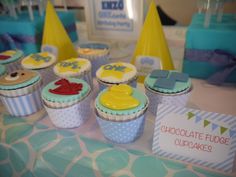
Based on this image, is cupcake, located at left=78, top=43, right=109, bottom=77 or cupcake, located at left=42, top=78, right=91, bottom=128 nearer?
cupcake, located at left=42, top=78, right=91, bottom=128

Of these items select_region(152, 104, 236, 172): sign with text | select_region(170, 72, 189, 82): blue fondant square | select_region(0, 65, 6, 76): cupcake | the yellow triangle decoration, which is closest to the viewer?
select_region(152, 104, 236, 172): sign with text

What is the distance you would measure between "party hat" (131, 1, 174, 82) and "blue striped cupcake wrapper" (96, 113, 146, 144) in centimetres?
23

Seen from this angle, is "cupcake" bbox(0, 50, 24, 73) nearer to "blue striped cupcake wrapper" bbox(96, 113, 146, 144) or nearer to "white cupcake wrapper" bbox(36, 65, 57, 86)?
"white cupcake wrapper" bbox(36, 65, 57, 86)

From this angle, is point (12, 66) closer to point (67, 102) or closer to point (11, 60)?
point (11, 60)

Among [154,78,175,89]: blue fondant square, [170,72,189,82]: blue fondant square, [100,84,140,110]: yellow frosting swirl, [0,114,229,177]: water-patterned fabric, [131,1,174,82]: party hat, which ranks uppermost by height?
[131,1,174,82]: party hat

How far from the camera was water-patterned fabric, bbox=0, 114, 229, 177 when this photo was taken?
1.44 feet

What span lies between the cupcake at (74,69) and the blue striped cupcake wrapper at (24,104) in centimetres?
7

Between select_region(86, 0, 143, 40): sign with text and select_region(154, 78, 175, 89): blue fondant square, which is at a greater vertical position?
select_region(86, 0, 143, 40): sign with text

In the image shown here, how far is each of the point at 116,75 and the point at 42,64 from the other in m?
0.22

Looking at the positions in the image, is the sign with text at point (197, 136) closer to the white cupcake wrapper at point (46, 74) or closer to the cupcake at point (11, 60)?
the white cupcake wrapper at point (46, 74)

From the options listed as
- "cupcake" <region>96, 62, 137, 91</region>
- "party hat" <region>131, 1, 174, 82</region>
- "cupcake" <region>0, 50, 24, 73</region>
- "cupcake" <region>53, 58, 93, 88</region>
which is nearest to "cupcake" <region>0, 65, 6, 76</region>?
"cupcake" <region>0, 50, 24, 73</region>

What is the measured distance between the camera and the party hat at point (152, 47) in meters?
0.62

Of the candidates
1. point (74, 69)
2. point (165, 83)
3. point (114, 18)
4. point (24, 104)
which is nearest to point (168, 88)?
point (165, 83)

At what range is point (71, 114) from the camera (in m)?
0.51
